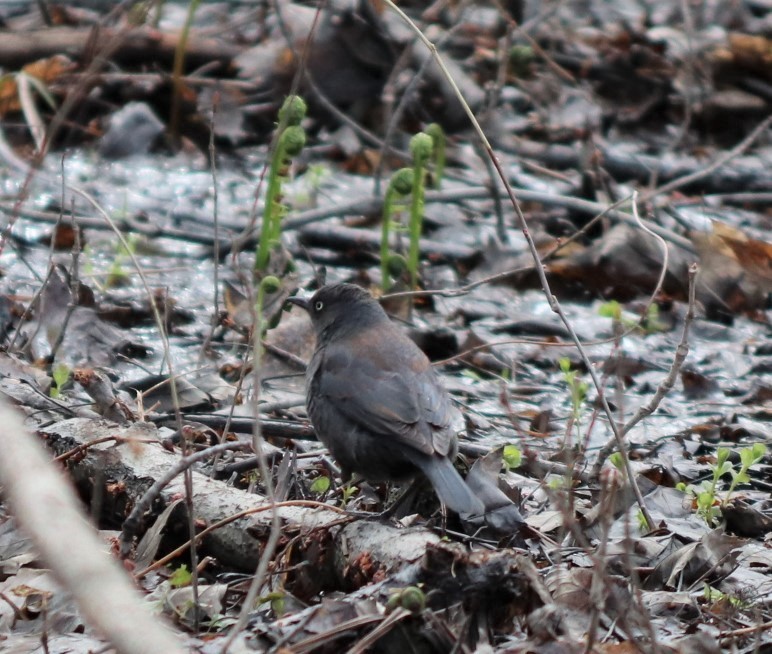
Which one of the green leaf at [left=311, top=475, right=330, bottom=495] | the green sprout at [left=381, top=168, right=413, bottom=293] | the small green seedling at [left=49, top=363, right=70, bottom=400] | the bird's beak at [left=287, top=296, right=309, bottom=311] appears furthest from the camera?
the green sprout at [left=381, top=168, right=413, bottom=293]

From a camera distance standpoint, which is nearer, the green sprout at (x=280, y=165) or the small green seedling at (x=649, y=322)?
the green sprout at (x=280, y=165)

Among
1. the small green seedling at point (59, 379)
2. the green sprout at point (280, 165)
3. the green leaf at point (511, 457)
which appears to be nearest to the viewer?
the green leaf at point (511, 457)

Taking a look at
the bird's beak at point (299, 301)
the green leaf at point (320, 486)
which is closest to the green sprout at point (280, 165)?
the bird's beak at point (299, 301)

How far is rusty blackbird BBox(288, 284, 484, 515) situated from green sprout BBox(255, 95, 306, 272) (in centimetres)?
86

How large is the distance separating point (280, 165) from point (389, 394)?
60.0 inches

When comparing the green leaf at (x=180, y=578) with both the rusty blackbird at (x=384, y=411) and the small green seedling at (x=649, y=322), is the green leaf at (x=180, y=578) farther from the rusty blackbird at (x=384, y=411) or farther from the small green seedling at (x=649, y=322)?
the small green seedling at (x=649, y=322)

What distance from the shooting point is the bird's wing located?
15.2 ft

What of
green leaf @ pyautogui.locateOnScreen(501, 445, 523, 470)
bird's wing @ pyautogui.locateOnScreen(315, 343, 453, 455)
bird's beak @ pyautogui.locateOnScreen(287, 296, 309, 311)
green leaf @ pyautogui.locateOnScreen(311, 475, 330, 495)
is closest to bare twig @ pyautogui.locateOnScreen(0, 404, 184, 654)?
bird's wing @ pyautogui.locateOnScreen(315, 343, 453, 455)

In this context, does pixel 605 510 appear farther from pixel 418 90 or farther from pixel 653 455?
pixel 418 90

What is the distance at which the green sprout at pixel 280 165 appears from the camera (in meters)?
5.52

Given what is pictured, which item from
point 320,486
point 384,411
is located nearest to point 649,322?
point 384,411

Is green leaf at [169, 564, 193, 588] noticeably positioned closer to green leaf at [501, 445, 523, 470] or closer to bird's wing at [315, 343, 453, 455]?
bird's wing at [315, 343, 453, 455]

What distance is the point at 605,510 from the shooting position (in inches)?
111

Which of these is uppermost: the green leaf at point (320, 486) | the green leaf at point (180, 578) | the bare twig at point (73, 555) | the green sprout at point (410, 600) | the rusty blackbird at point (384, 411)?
the bare twig at point (73, 555)
